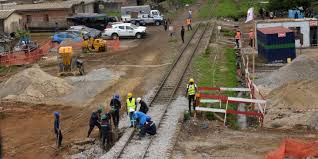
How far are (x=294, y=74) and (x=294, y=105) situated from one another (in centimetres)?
557

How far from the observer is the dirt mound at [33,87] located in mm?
30203

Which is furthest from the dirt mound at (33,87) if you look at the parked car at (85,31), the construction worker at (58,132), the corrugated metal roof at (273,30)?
the parked car at (85,31)

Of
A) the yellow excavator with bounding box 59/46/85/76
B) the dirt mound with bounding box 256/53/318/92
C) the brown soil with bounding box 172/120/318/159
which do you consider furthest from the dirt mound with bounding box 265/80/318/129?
the yellow excavator with bounding box 59/46/85/76

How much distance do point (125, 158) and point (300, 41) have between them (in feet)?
93.4

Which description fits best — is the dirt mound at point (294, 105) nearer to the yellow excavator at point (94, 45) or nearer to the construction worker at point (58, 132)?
the construction worker at point (58, 132)

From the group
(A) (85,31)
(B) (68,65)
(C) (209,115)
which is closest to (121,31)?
(A) (85,31)

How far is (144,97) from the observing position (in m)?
28.7

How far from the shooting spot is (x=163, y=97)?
93.5 ft

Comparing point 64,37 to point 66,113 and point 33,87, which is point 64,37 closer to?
point 33,87

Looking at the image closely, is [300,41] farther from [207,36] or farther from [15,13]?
[15,13]

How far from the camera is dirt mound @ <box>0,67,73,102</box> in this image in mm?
30203

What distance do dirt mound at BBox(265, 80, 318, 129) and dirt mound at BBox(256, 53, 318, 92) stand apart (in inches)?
108

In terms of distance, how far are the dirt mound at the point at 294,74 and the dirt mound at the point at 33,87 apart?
10.4 m

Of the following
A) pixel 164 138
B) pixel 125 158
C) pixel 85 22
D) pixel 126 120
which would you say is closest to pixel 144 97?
pixel 126 120
